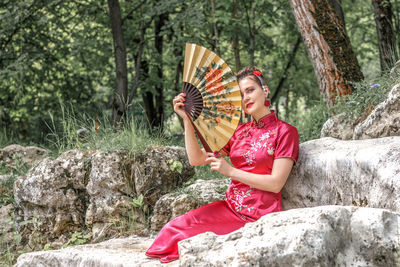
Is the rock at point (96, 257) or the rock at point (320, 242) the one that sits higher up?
the rock at point (320, 242)

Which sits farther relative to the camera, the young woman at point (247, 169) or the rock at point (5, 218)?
the rock at point (5, 218)

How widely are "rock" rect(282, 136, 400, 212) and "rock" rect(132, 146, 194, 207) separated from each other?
1474 millimetres

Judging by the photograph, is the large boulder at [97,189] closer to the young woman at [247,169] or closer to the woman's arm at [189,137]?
the woman's arm at [189,137]

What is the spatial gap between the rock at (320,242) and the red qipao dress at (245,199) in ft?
2.18

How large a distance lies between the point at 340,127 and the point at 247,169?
146 centimetres

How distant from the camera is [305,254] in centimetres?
192

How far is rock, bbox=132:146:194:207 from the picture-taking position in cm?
429

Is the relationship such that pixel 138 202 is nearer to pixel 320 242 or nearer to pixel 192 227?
pixel 192 227

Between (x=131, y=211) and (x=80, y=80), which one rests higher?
(x=80, y=80)

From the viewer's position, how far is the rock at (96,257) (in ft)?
8.98

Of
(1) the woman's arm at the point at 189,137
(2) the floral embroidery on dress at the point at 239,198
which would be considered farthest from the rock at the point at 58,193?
(2) the floral embroidery on dress at the point at 239,198

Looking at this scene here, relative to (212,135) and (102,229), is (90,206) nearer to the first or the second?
(102,229)

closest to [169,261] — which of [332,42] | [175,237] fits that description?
[175,237]

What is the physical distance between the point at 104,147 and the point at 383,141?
2756 millimetres
